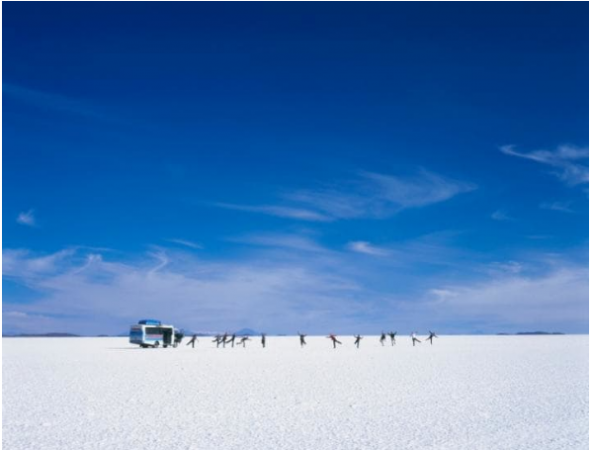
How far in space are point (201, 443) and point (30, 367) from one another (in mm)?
23431

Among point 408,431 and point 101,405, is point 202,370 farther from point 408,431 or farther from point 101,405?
point 408,431

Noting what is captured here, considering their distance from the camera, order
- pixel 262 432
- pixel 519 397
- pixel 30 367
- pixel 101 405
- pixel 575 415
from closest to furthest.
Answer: pixel 262 432
pixel 575 415
pixel 101 405
pixel 519 397
pixel 30 367

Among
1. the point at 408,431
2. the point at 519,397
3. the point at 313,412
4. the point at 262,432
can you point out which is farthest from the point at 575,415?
the point at 262,432

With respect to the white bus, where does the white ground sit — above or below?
below

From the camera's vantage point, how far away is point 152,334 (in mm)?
55562

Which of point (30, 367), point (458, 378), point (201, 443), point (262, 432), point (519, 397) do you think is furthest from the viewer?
point (30, 367)

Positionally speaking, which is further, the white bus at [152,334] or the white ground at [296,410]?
the white bus at [152,334]

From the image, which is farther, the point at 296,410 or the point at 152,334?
the point at 152,334

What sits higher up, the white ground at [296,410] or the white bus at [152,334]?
the white bus at [152,334]

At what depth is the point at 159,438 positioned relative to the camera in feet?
40.1

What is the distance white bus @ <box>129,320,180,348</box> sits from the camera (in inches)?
2164

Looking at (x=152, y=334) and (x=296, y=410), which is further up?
(x=152, y=334)

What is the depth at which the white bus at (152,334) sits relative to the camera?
55.0 m

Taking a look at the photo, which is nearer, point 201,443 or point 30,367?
point 201,443
